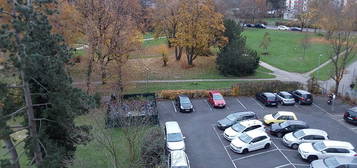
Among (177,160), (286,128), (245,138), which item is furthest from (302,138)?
(177,160)

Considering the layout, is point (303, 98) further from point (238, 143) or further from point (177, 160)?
point (177, 160)

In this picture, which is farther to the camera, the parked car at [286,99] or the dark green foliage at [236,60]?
the dark green foliage at [236,60]

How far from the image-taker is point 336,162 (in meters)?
17.9

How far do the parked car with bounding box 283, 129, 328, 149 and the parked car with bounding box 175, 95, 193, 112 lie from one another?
941 cm

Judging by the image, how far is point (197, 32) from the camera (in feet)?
139

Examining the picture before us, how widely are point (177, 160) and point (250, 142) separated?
5.42 m

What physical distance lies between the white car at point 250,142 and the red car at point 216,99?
8.10m

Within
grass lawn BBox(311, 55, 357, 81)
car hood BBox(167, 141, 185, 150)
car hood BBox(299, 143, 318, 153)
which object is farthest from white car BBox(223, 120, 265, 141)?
grass lawn BBox(311, 55, 357, 81)

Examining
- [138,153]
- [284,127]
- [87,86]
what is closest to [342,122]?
[284,127]

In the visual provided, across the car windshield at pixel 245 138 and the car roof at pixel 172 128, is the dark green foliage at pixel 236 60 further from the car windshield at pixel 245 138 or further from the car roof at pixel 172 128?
the car windshield at pixel 245 138

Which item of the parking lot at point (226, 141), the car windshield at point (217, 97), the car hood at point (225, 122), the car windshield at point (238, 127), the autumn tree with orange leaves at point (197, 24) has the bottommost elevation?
the parking lot at point (226, 141)

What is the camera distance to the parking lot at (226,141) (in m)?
20.2

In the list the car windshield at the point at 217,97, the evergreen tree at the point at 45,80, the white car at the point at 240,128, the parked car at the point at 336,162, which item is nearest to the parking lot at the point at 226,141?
the white car at the point at 240,128

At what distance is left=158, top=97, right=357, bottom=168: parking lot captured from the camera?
20.2 meters
